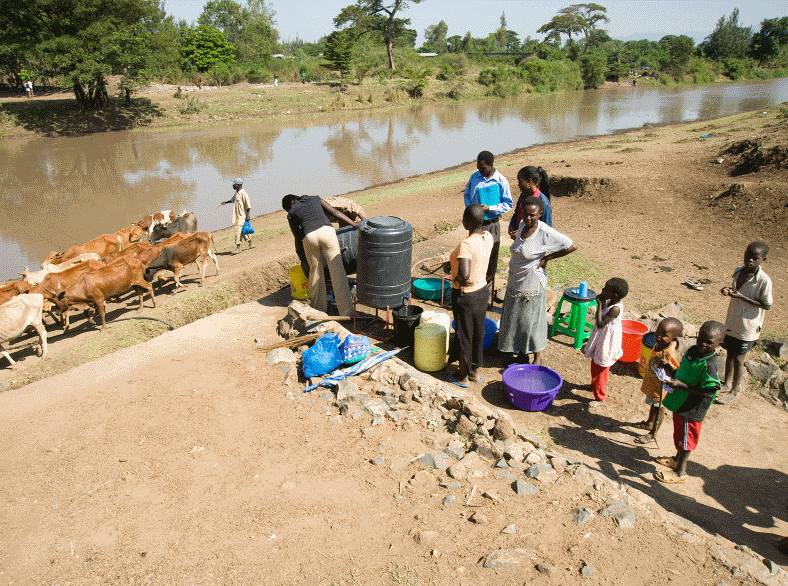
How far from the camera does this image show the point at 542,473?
3854 mm

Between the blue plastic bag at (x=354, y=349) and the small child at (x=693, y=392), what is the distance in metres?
2.83

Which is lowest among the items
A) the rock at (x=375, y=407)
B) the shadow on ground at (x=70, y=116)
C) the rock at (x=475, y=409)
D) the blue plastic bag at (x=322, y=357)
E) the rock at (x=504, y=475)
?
the rock at (x=504, y=475)

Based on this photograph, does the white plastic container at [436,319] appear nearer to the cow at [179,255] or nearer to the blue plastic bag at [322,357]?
the blue plastic bag at [322,357]

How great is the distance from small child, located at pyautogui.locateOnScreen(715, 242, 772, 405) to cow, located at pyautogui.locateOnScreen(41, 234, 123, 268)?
9.92m

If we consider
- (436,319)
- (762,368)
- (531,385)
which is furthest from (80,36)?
(762,368)

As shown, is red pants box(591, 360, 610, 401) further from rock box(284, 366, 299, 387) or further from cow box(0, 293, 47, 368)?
cow box(0, 293, 47, 368)

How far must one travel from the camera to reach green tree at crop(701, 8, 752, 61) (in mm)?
73688

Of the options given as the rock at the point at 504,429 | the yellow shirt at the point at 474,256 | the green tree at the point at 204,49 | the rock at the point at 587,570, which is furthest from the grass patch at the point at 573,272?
the green tree at the point at 204,49

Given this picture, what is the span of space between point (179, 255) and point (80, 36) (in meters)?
22.2

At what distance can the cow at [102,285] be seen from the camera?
739 cm

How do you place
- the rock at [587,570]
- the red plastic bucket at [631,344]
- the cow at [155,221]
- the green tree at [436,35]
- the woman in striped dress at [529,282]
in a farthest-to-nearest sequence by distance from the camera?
the green tree at [436,35] → the cow at [155,221] → the red plastic bucket at [631,344] → the woman in striped dress at [529,282] → the rock at [587,570]

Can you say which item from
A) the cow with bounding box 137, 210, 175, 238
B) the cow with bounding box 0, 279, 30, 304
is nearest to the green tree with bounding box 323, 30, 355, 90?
the cow with bounding box 137, 210, 175, 238

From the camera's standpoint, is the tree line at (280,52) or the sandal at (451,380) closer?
the sandal at (451,380)

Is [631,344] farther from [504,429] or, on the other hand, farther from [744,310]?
[504,429]
